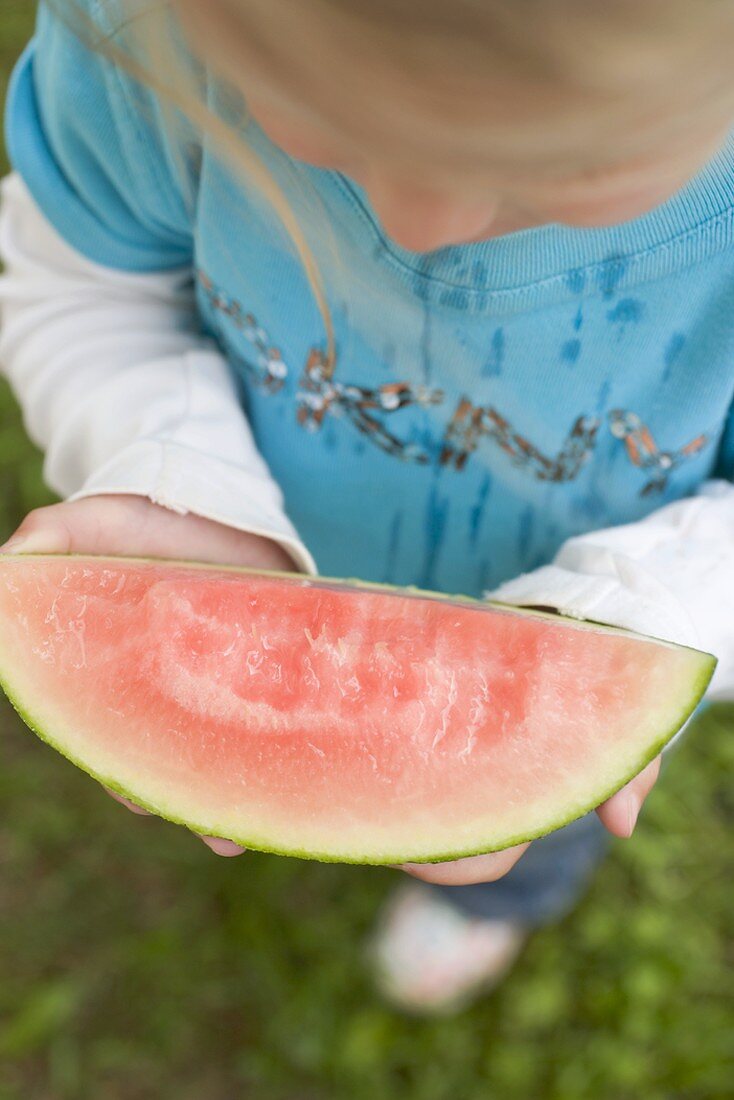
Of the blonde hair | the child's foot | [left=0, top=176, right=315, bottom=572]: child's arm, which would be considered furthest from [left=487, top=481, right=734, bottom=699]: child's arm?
the child's foot

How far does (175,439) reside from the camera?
82 cm

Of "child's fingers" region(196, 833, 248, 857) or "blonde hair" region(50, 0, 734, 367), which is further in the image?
"child's fingers" region(196, 833, 248, 857)

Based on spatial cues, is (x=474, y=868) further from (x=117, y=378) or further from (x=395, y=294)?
(x=117, y=378)

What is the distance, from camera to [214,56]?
50 centimetres

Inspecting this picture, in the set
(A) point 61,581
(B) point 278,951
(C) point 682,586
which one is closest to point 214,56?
(A) point 61,581

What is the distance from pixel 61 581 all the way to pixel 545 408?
1.26ft

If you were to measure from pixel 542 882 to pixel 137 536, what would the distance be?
762mm

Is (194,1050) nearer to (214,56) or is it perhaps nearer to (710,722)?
(710,722)

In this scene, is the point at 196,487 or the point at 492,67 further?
the point at 196,487

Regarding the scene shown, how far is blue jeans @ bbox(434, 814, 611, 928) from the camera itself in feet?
3.89

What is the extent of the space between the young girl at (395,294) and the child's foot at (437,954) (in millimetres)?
600

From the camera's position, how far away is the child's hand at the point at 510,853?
2.15ft

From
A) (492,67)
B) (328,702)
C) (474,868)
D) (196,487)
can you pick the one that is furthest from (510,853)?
(492,67)

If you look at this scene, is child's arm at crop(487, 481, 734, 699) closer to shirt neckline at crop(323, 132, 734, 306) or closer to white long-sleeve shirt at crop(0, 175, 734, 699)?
white long-sleeve shirt at crop(0, 175, 734, 699)
